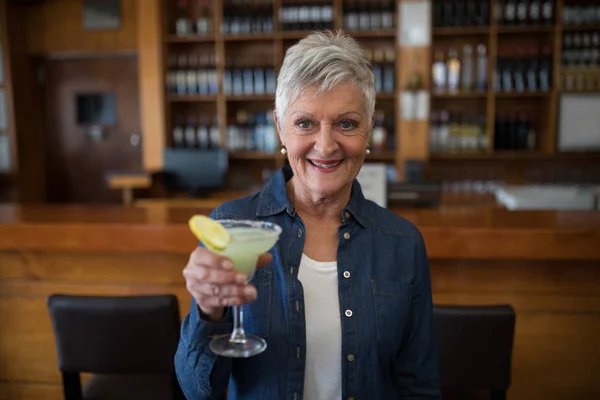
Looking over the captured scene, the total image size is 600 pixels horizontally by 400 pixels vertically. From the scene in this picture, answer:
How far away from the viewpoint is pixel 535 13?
194 inches

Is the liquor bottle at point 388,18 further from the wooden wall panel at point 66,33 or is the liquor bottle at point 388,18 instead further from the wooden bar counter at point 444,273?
the wooden bar counter at point 444,273

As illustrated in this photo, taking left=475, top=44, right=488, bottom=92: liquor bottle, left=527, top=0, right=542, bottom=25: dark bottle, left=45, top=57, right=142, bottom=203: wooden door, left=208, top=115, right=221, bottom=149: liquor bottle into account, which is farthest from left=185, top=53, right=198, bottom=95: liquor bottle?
left=527, top=0, right=542, bottom=25: dark bottle

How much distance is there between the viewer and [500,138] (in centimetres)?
516

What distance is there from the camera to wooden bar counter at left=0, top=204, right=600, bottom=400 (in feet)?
6.46

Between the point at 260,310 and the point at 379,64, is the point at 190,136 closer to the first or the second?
the point at 379,64

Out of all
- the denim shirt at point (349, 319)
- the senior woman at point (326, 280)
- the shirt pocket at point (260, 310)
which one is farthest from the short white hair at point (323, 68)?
the shirt pocket at point (260, 310)

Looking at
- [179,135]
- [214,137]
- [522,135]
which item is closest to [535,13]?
[522,135]

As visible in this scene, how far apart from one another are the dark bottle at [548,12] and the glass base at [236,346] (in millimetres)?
4872

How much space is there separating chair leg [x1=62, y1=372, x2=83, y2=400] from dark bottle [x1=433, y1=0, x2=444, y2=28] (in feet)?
14.7

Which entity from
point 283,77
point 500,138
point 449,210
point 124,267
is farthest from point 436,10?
point 283,77

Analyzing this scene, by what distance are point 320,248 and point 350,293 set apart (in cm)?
13

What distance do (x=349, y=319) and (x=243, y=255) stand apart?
324 mm

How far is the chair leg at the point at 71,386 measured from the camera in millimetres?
1688

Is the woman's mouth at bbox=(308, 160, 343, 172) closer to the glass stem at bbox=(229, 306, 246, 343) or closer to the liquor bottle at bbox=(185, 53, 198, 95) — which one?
the glass stem at bbox=(229, 306, 246, 343)
